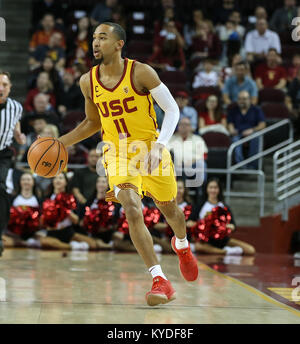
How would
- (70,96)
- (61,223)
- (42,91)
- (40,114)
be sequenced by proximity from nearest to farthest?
(61,223)
(40,114)
(42,91)
(70,96)

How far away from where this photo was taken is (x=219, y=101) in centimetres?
1061

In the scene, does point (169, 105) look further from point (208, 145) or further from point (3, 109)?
point (208, 145)

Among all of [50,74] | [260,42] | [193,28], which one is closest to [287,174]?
[260,42]

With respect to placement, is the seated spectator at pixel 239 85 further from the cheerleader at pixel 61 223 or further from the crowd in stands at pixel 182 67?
the cheerleader at pixel 61 223

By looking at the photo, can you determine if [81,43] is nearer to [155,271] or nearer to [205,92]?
[205,92]

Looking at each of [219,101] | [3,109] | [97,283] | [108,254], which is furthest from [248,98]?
[97,283]

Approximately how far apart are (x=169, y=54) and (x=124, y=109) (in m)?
7.43

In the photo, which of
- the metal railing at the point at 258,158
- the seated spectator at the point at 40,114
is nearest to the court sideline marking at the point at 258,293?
the metal railing at the point at 258,158

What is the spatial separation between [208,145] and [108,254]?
2686mm

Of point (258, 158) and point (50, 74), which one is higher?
point (50, 74)

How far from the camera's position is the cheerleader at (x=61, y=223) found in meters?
8.70

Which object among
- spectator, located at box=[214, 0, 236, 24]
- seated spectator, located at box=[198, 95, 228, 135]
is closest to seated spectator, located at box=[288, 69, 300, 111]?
seated spectator, located at box=[198, 95, 228, 135]

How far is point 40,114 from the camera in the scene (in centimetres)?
1020
